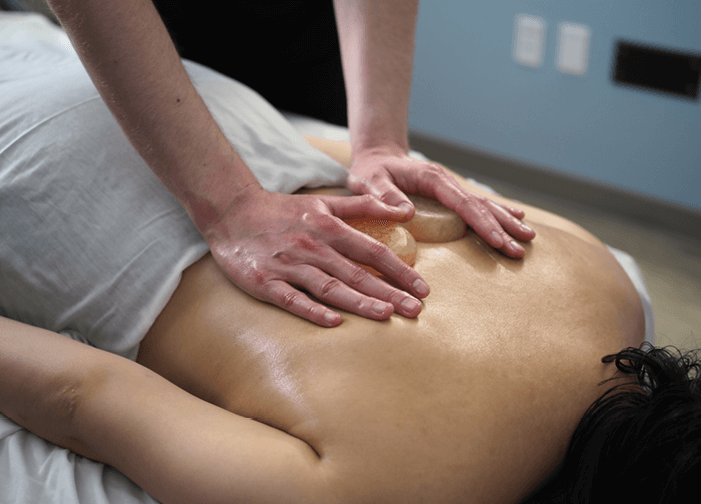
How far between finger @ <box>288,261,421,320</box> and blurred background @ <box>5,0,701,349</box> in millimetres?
1419

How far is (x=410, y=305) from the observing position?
848 mm

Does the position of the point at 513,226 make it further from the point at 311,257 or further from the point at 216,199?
the point at 216,199

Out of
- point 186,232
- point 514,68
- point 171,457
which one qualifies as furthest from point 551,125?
point 171,457

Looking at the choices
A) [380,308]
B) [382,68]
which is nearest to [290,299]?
[380,308]

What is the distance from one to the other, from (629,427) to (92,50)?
90 centimetres

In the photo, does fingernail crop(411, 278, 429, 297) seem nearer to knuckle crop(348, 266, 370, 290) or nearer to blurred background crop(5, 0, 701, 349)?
knuckle crop(348, 266, 370, 290)

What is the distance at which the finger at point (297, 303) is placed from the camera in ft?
2.76

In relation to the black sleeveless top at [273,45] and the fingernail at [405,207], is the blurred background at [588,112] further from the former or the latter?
the fingernail at [405,207]

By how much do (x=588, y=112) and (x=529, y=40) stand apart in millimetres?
417

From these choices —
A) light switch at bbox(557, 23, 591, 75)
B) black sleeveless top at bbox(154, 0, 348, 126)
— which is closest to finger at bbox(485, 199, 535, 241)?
black sleeveless top at bbox(154, 0, 348, 126)

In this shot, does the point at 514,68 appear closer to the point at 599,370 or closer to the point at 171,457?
the point at 599,370

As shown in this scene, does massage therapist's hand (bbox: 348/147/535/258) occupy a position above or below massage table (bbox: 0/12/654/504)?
above

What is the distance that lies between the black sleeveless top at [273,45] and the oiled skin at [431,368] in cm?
91

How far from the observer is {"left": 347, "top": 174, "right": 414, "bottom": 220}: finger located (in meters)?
1.00
